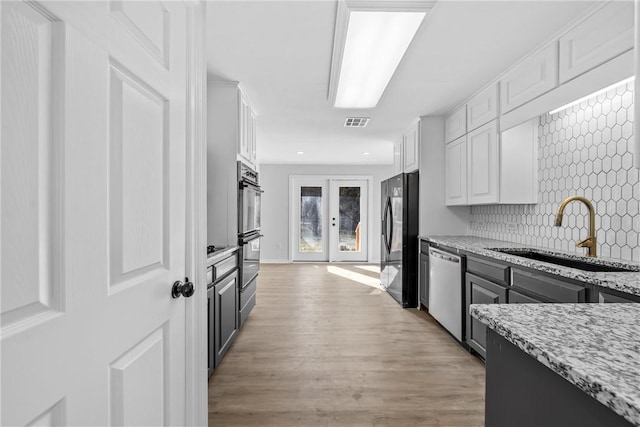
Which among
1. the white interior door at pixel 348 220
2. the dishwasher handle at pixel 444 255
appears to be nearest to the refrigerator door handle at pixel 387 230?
the dishwasher handle at pixel 444 255

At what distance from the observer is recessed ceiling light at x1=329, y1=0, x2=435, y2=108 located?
5.78 feet

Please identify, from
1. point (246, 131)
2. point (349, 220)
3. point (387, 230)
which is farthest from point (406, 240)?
point (349, 220)

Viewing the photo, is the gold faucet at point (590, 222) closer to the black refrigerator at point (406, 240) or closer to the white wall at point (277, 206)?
the black refrigerator at point (406, 240)

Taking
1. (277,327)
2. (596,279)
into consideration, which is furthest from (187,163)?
(277,327)

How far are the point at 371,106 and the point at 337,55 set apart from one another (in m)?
1.25

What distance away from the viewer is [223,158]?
2.92m

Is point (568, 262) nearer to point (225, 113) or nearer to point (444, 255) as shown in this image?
point (444, 255)

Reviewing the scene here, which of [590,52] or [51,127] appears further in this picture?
[590,52]

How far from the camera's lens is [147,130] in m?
1.00

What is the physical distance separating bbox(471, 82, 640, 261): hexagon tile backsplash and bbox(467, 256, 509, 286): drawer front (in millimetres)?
597

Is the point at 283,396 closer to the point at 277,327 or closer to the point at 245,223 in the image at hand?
the point at 277,327

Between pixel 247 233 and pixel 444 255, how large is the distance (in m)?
1.82

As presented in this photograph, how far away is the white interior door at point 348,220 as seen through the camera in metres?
7.62

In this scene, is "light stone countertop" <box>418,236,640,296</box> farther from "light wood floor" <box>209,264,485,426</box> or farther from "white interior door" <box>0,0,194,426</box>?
"white interior door" <box>0,0,194,426</box>
